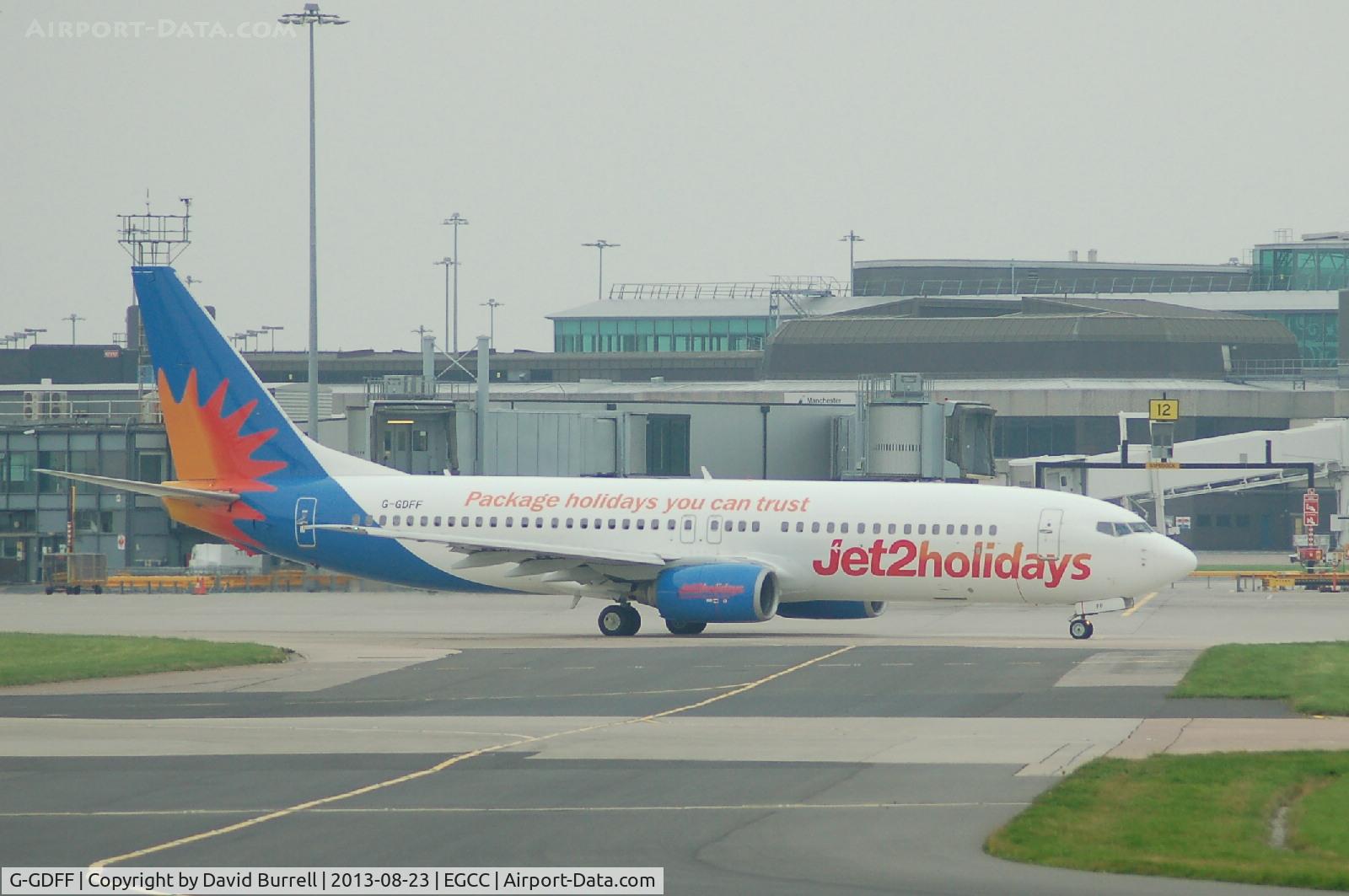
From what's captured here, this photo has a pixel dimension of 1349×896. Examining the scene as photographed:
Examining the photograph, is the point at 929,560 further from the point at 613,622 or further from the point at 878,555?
the point at 613,622

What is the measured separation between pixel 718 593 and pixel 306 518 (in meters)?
11.6

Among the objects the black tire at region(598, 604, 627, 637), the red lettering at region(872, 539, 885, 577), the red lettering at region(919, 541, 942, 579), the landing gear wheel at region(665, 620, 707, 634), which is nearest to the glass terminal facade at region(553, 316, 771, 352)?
the landing gear wheel at region(665, 620, 707, 634)

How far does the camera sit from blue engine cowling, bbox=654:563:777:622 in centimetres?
4469

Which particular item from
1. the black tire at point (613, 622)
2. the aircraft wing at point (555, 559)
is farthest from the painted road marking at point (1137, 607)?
the black tire at point (613, 622)

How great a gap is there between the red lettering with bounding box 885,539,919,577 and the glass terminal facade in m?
116

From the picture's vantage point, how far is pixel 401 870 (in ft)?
54.0

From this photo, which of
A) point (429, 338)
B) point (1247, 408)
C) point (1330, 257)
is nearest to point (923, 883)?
point (429, 338)

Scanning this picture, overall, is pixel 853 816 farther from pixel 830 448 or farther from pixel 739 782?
pixel 830 448

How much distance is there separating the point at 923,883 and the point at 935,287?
150 metres

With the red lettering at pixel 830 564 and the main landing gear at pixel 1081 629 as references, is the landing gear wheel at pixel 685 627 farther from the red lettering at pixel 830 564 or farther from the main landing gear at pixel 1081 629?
the main landing gear at pixel 1081 629

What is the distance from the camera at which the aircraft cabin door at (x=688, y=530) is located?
47125mm

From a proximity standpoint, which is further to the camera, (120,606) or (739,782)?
(120,606)

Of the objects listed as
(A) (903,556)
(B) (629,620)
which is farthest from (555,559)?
(A) (903,556)

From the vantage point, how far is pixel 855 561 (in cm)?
4556
